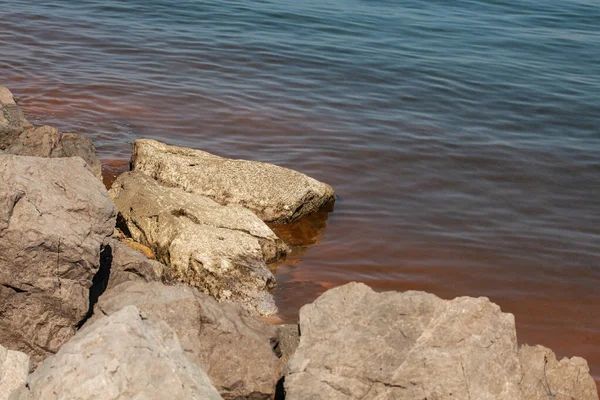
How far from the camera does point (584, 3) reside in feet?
68.7

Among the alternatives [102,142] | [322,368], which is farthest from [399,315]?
[102,142]

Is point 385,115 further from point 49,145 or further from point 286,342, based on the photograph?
point 286,342

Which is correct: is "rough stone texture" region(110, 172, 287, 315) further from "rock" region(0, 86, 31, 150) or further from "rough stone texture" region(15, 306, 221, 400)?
"rough stone texture" region(15, 306, 221, 400)

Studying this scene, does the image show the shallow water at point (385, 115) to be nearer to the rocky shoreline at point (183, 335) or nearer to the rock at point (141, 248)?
the rock at point (141, 248)

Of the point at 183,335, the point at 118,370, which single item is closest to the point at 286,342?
the point at 183,335

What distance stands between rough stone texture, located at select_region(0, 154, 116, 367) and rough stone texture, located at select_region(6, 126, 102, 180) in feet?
Result: 7.85

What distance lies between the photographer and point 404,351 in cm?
388

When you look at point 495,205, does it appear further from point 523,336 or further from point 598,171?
point 523,336

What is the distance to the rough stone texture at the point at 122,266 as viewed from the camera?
16.1 ft

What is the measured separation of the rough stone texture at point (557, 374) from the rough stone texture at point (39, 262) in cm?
228

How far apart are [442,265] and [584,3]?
1531 centimetres

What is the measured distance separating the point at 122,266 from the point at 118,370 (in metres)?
2.17

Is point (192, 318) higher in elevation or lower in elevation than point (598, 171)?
higher

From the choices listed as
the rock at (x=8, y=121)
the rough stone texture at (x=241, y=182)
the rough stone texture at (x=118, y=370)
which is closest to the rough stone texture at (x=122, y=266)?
the rough stone texture at (x=118, y=370)
